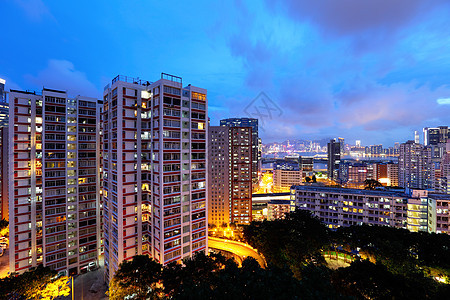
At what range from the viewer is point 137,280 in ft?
84.9

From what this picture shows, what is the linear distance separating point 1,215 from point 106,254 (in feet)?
180

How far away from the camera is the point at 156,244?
33781mm

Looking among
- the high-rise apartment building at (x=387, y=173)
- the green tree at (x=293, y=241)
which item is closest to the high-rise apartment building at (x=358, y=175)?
the high-rise apartment building at (x=387, y=173)

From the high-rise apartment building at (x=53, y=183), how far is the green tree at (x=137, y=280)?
82.0ft

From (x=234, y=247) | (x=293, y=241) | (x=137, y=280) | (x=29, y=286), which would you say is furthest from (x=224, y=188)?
(x=29, y=286)

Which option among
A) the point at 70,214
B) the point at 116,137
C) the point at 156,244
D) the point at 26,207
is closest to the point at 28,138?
the point at 26,207

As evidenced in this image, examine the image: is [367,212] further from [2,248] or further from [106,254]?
Answer: [2,248]

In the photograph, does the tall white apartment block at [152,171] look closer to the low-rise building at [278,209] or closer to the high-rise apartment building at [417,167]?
the low-rise building at [278,209]

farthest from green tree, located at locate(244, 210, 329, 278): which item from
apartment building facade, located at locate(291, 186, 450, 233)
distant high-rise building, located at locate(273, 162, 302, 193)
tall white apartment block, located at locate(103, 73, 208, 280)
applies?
distant high-rise building, located at locate(273, 162, 302, 193)

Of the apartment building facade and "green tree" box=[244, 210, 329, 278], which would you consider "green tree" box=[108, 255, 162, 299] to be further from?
the apartment building facade

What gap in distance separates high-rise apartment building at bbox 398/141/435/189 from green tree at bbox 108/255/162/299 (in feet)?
577

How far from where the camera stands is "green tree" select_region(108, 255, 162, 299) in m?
24.8

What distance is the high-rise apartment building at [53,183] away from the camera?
39.7 metres

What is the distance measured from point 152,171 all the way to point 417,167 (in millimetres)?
183520
